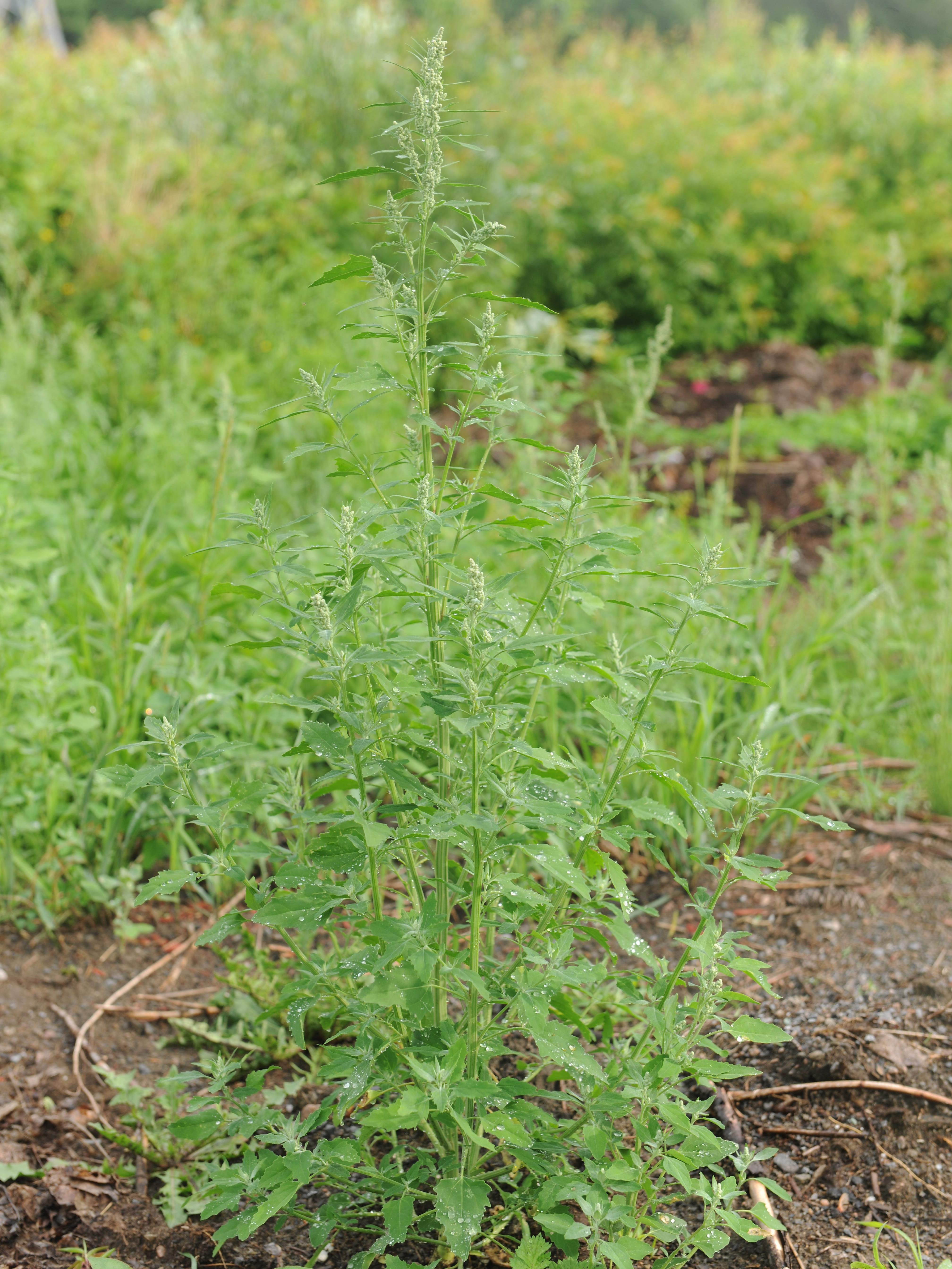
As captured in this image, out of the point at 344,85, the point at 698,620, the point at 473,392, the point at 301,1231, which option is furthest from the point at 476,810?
the point at 344,85

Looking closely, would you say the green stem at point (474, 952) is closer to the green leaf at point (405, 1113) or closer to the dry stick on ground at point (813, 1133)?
the green leaf at point (405, 1113)

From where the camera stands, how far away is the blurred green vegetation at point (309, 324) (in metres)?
2.85

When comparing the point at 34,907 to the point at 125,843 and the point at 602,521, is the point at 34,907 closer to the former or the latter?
the point at 125,843

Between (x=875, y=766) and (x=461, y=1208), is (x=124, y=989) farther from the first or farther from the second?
(x=875, y=766)

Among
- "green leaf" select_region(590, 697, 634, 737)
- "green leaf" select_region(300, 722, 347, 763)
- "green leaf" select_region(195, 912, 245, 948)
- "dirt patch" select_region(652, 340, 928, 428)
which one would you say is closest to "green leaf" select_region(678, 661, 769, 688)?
"green leaf" select_region(590, 697, 634, 737)

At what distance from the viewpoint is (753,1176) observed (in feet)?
6.20

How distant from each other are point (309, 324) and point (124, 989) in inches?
160

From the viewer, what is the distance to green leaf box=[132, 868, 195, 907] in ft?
4.72

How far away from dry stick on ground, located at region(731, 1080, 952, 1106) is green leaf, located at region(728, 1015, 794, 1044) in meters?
0.59

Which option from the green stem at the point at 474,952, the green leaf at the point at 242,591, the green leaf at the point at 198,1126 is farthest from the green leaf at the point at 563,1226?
the green leaf at the point at 242,591

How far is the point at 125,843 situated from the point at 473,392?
1613mm

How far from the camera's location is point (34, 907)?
2.58 m

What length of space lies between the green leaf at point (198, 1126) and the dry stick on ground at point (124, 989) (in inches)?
14.3

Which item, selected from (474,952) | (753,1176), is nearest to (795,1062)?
(753,1176)
